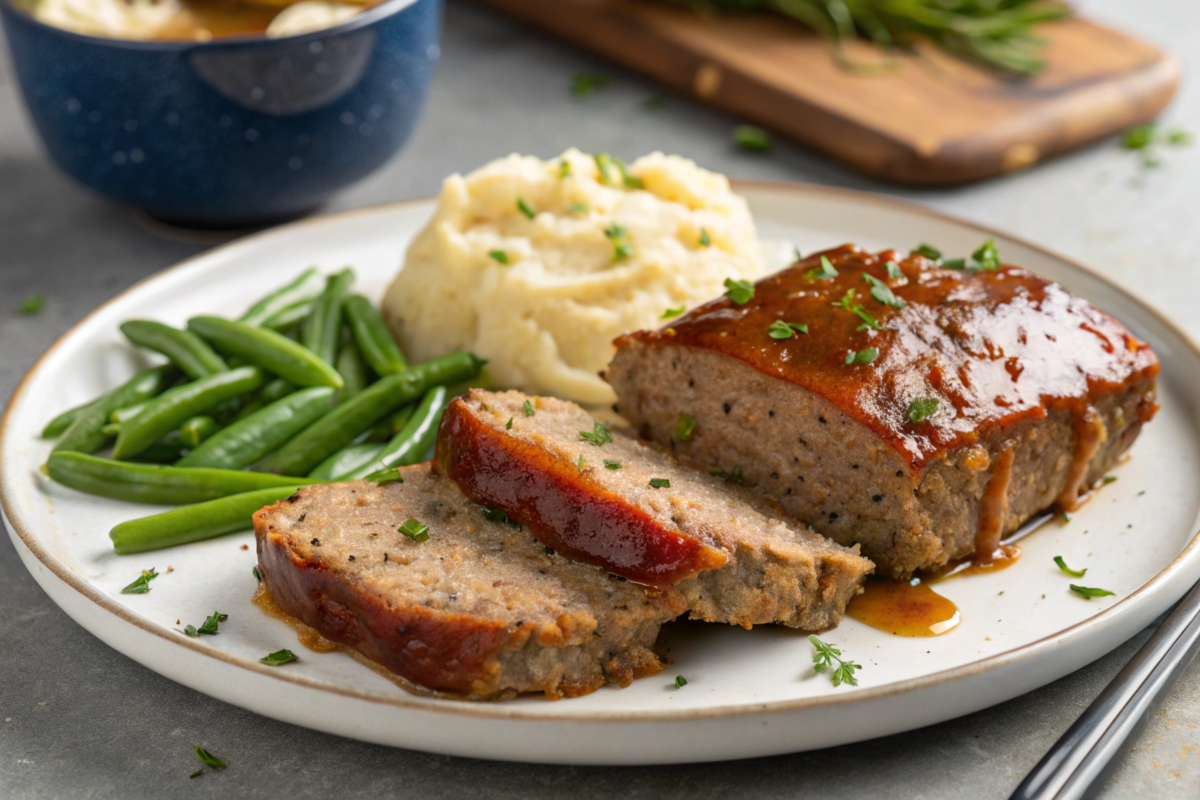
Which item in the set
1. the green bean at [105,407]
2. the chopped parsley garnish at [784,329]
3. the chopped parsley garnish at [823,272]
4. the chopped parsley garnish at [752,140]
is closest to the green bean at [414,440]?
the green bean at [105,407]

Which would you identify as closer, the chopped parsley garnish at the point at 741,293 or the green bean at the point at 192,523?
the green bean at the point at 192,523

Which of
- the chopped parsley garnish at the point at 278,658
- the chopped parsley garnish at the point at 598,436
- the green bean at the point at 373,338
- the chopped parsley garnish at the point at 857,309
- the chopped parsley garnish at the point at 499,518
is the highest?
the chopped parsley garnish at the point at 857,309

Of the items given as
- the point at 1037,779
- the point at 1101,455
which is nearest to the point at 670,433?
the point at 1101,455

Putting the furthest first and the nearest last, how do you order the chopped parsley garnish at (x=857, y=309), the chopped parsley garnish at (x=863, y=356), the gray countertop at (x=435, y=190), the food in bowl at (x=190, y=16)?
the food in bowl at (x=190, y=16) < the chopped parsley garnish at (x=857, y=309) < the chopped parsley garnish at (x=863, y=356) < the gray countertop at (x=435, y=190)

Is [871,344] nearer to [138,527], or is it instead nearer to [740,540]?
[740,540]

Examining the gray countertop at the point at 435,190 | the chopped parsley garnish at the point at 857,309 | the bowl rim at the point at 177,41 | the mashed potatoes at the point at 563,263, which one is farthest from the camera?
the bowl rim at the point at 177,41

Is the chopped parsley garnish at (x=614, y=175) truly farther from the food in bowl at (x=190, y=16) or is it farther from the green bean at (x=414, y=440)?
the food in bowl at (x=190, y=16)
